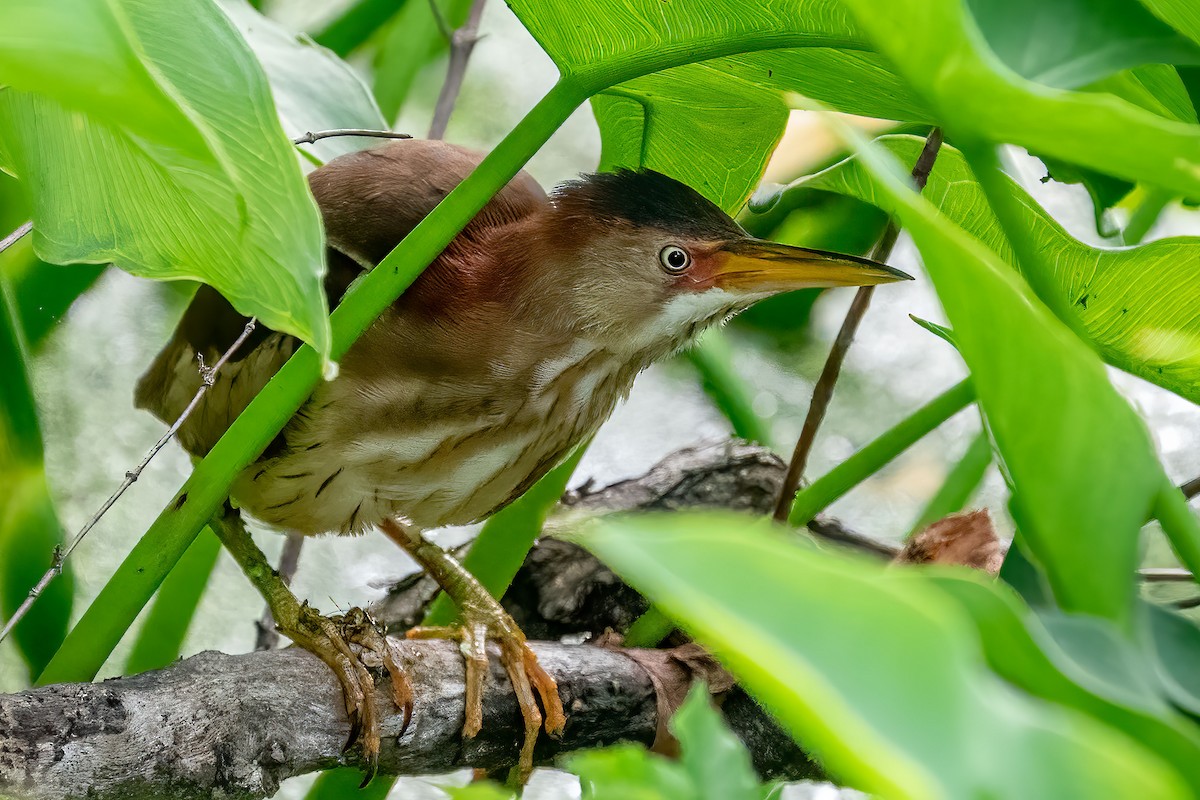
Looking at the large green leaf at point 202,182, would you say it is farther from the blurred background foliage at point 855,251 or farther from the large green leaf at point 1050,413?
the large green leaf at point 1050,413

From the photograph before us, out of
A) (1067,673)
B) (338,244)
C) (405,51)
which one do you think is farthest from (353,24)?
(1067,673)

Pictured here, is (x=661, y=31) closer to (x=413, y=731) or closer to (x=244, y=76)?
(x=244, y=76)

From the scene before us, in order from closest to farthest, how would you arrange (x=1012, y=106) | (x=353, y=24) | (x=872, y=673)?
1. (x=872, y=673)
2. (x=1012, y=106)
3. (x=353, y=24)

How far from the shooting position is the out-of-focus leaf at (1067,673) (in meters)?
0.38

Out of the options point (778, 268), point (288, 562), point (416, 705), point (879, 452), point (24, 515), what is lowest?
point (288, 562)

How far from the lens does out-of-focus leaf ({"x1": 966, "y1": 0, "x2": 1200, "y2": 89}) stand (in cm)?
53

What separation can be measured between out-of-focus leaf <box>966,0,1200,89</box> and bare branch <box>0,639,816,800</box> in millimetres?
708

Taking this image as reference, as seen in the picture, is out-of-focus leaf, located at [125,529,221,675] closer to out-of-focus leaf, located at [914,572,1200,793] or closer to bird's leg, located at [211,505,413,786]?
bird's leg, located at [211,505,413,786]

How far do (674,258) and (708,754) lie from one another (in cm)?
92

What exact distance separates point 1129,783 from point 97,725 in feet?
2.34

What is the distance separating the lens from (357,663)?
107 centimetres

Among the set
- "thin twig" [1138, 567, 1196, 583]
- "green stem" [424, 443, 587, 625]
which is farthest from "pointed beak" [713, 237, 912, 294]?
"thin twig" [1138, 567, 1196, 583]

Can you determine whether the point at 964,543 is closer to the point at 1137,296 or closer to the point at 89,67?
the point at 1137,296

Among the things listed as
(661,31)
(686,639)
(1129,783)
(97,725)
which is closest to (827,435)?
(686,639)
